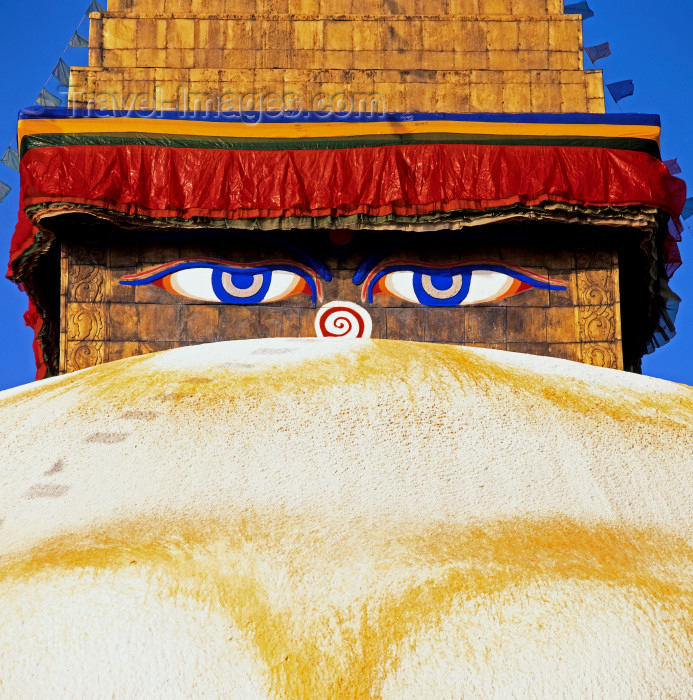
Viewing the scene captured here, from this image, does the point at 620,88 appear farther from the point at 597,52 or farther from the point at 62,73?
the point at 62,73

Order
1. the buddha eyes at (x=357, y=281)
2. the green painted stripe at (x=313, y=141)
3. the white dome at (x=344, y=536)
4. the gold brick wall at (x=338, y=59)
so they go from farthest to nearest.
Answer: the gold brick wall at (x=338, y=59)
the buddha eyes at (x=357, y=281)
the green painted stripe at (x=313, y=141)
the white dome at (x=344, y=536)

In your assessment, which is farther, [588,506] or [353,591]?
[588,506]

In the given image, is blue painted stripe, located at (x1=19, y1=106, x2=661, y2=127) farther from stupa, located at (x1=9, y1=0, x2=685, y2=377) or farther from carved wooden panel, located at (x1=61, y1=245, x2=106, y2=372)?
carved wooden panel, located at (x1=61, y1=245, x2=106, y2=372)

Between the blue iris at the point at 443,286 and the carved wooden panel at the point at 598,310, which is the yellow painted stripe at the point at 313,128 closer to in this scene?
the carved wooden panel at the point at 598,310

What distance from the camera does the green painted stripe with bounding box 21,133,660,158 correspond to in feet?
20.4

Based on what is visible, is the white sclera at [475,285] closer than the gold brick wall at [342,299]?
No

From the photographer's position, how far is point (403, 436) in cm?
266

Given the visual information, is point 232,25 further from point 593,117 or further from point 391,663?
point 391,663

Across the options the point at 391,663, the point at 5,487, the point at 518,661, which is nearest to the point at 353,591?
the point at 391,663

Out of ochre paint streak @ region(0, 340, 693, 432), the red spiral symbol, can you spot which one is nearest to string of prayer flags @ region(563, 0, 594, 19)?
the red spiral symbol

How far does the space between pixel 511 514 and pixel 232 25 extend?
637 centimetres

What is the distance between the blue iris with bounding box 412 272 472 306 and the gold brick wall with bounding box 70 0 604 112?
1.73 meters

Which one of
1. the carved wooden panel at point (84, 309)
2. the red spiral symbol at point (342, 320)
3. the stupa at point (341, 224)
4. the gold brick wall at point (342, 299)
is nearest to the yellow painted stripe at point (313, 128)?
the stupa at point (341, 224)

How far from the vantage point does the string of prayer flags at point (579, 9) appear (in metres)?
7.98
